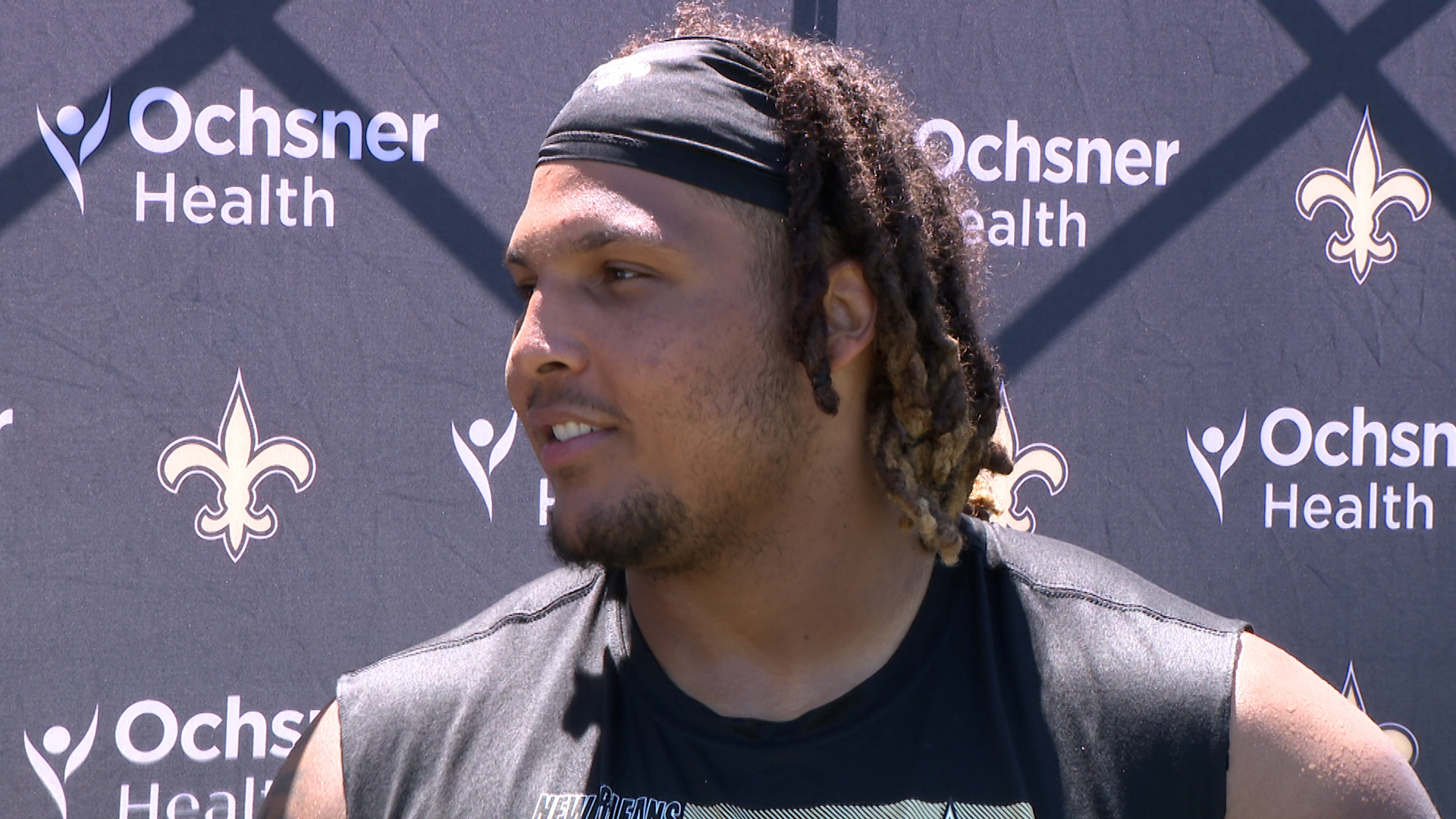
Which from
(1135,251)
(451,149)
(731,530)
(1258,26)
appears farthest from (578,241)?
(1258,26)

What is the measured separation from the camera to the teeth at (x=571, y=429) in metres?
1.37

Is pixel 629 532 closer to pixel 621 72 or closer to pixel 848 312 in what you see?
pixel 848 312

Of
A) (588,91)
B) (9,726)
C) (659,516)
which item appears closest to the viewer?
(659,516)

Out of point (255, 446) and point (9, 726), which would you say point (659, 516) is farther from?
point (9, 726)

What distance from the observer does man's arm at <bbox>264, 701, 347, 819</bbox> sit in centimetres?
139

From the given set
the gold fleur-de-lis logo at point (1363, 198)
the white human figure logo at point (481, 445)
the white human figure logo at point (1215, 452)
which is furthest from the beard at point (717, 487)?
the gold fleur-de-lis logo at point (1363, 198)

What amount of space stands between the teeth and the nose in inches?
2.1

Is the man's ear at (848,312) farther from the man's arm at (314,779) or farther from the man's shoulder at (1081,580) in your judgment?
Answer: the man's arm at (314,779)

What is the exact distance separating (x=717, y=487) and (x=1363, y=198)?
5.09ft

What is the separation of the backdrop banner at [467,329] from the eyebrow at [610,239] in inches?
33.3

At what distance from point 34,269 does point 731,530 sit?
1361mm

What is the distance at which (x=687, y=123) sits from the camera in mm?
1410

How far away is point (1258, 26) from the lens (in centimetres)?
231

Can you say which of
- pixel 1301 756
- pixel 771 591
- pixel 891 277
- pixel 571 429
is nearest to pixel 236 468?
pixel 571 429
